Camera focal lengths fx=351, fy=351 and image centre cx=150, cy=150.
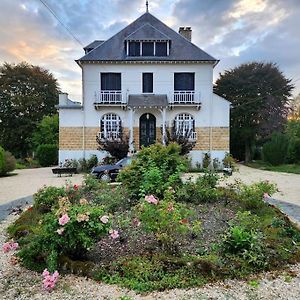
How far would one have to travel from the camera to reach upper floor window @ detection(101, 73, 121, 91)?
930 inches

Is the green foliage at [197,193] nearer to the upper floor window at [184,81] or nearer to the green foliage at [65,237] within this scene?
the green foliage at [65,237]

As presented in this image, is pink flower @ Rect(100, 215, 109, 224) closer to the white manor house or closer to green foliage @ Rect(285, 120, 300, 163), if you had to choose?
the white manor house

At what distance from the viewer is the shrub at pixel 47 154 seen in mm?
29016

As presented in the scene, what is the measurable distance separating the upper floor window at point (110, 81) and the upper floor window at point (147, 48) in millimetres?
1830

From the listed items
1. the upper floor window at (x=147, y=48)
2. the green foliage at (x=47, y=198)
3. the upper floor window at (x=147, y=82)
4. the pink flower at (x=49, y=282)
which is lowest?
the pink flower at (x=49, y=282)

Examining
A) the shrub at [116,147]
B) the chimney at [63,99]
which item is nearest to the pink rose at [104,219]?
the shrub at [116,147]

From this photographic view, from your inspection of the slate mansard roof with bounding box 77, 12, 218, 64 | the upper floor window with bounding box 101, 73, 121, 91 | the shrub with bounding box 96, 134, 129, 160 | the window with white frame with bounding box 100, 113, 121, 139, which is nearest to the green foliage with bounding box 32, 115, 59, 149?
the window with white frame with bounding box 100, 113, 121, 139

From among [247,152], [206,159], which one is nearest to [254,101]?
[247,152]

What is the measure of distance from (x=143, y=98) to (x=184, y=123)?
3247 mm

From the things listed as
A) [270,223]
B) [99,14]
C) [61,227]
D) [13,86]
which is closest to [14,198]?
[99,14]

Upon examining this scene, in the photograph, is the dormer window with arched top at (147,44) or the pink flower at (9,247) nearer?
the pink flower at (9,247)

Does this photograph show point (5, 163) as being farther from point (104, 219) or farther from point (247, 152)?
point (247, 152)

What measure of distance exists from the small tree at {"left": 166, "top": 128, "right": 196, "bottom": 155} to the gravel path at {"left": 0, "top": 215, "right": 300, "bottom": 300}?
17.2 metres

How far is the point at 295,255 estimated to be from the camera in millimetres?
5180
